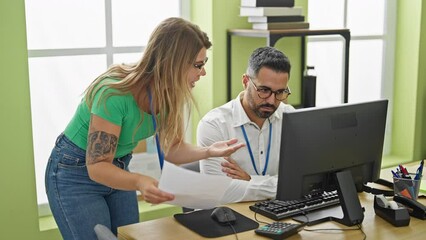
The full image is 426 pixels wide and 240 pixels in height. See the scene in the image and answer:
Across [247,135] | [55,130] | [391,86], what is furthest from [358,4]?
[55,130]

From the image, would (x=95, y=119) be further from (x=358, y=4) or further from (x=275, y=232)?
(x=358, y=4)

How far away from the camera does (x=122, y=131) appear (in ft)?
6.63

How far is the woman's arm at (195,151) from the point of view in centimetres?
208

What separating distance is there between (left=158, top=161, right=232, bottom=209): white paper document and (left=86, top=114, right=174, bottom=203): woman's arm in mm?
189

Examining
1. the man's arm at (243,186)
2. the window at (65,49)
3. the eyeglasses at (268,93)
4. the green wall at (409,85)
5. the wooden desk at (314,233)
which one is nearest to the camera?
the wooden desk at (314,233)

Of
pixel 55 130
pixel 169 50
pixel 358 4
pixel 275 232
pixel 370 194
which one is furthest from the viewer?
pixel 358 4

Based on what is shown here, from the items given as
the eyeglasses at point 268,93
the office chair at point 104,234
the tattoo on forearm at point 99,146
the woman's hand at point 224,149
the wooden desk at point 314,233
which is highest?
the eyeglasses at point 268,93

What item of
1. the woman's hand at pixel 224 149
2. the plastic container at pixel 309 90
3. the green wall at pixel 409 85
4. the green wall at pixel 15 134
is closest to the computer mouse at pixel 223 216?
the woman's hand at pixel 224 149

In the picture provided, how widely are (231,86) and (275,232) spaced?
1.59 m

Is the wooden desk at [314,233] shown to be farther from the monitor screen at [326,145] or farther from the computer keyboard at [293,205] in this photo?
the monitor screen at [326,145]

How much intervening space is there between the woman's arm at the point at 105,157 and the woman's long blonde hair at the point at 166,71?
11 centimetres

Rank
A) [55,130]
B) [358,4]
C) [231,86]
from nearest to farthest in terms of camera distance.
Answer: [55,130] → [231,86] → [358,4]

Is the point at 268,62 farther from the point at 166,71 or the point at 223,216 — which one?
the point at 223,216

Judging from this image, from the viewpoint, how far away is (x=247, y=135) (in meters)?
2.57
